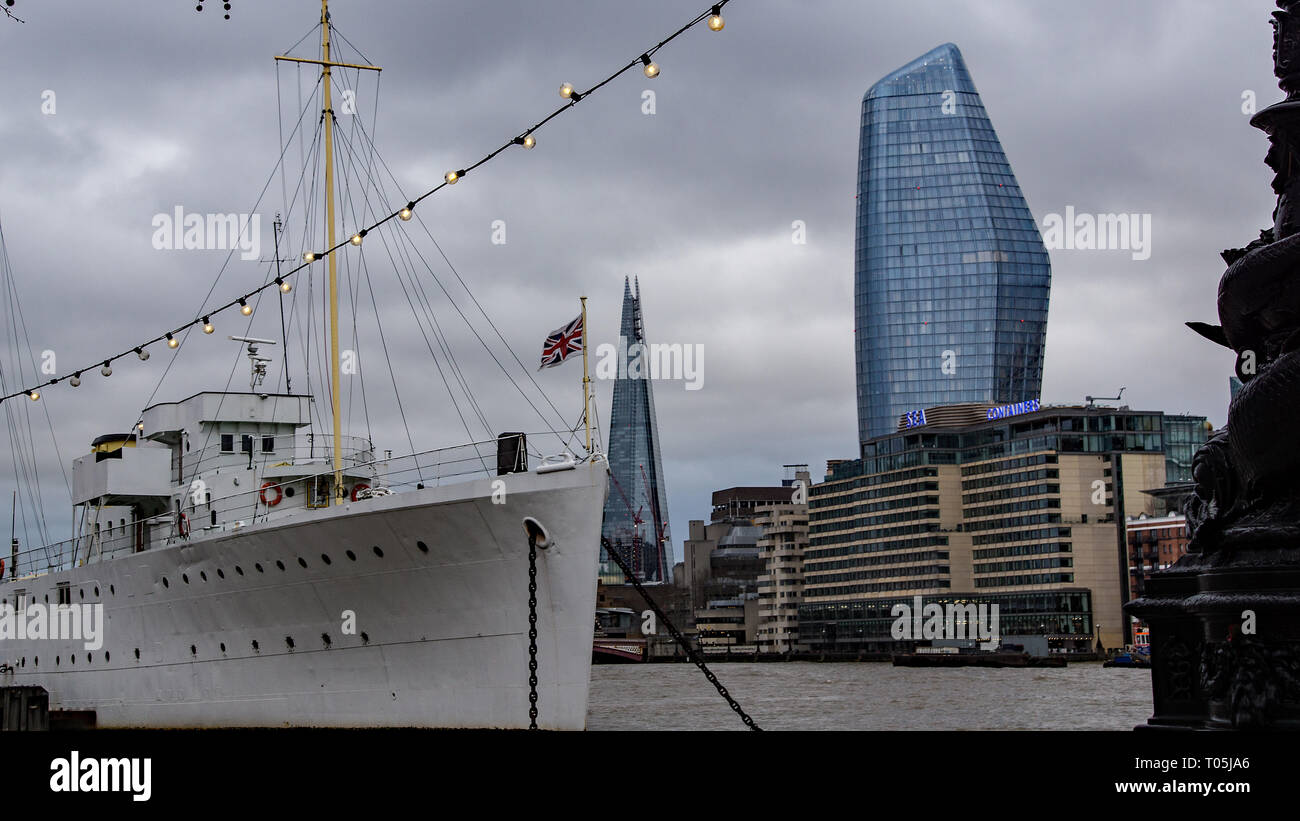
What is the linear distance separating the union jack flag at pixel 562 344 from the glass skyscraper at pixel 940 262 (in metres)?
161

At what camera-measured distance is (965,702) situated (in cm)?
5716

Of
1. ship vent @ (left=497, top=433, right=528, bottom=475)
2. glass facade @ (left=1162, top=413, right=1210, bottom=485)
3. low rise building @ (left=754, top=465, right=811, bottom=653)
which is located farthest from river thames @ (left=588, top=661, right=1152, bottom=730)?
low rise building @ (left=754, top=465, right=811, bottom=653)

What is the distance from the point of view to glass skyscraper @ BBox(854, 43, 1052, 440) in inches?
7008

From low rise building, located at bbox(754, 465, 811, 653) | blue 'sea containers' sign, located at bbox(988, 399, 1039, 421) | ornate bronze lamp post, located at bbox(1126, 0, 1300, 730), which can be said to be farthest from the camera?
low rise building, located at bbox(754, 465, 811, 653)

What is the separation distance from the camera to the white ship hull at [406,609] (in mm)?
21625

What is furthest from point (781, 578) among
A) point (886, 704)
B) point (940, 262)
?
point (886, 704)

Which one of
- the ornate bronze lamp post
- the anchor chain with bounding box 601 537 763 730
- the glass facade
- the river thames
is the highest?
the glass facade

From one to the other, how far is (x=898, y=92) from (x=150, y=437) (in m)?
171

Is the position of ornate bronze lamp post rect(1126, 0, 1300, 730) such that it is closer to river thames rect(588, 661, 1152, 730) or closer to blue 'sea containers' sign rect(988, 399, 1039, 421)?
river thames rect(588, 661, 1152, 730)

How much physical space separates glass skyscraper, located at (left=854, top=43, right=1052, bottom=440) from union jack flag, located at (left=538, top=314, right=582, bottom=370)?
161 metres

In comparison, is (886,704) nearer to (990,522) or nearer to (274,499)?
(274,499)

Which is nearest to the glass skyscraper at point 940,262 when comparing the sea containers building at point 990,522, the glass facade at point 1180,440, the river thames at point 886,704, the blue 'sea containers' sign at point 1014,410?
the sea containers building at point 990,522

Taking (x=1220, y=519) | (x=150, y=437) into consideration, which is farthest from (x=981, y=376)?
(x=1220, y=519)

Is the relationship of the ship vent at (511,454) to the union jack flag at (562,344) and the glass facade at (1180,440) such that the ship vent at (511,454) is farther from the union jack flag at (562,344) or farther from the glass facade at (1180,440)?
the glass facade at (1180,440)
